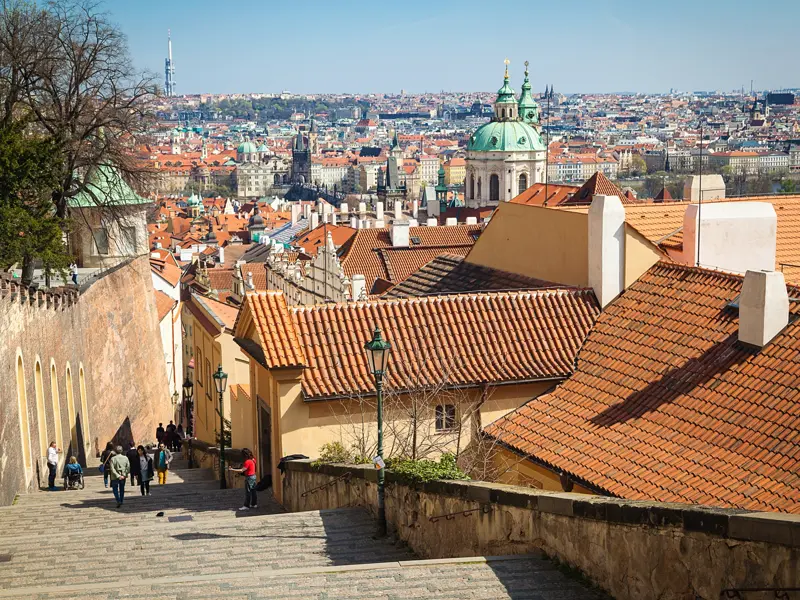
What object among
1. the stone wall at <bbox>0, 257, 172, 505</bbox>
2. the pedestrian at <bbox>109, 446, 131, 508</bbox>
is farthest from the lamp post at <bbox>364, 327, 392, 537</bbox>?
the stone wall at <bbox>0, 257, 172, 505</bbox>

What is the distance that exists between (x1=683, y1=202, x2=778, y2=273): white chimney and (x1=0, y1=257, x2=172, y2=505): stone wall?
8917mm

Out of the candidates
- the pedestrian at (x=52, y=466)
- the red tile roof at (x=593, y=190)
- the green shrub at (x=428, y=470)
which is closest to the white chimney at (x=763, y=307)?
the green shrub at (x=428, y=470)

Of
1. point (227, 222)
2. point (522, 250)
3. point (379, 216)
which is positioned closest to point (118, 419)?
point (522, 250)

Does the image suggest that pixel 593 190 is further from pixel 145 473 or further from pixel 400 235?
pixel 145 473

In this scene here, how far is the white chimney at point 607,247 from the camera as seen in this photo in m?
13.4

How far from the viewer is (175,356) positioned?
44.7 meters

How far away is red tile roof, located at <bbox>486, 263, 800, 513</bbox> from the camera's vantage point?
9.35 metres

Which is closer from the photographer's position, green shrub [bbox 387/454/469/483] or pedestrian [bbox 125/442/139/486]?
green shrub [bbox 387/454/469/483]

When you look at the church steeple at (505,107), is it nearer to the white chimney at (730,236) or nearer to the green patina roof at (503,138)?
the green patina roof at (503,138)

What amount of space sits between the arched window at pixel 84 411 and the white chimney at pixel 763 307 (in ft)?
52.7

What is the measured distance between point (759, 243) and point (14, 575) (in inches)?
376

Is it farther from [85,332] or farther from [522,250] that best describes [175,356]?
[522,250]

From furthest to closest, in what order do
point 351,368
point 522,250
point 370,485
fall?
point 522,250
point 351,368
point 370,485

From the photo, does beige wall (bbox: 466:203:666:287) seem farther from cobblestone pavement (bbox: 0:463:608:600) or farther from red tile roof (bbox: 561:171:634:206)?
red tile roof (bbox: 561:171:634:206)
